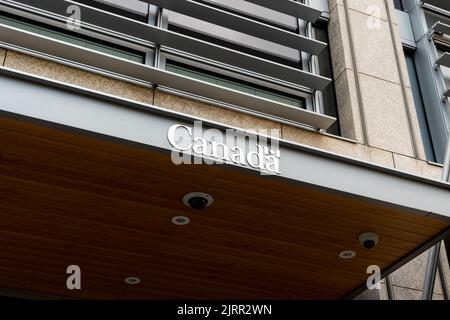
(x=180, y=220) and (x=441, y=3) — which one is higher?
(x=441, y=3)

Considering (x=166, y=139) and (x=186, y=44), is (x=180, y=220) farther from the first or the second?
(x=186, y=44)

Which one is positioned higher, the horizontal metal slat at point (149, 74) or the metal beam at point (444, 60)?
the metal beam at point (444, 60)

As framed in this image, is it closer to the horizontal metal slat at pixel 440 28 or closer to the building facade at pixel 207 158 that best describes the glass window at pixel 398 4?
the horizontal metal slat at pixel 440 28

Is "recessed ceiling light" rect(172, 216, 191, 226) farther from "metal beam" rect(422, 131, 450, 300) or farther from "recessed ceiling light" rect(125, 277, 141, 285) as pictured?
"metal beam" rect(422, 131, 450, 300)

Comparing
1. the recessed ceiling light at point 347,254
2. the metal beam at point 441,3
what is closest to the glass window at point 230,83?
the recessed ceiling light at point 347,254

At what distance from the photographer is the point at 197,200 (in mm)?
6617

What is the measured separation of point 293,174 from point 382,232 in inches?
58.6

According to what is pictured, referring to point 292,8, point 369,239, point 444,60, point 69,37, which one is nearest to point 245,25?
point 292,8

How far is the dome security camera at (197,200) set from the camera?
21.6 feet

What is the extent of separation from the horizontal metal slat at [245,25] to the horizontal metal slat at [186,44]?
1.67ft

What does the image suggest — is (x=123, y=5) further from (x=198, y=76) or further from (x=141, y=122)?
(x=141, y=122)

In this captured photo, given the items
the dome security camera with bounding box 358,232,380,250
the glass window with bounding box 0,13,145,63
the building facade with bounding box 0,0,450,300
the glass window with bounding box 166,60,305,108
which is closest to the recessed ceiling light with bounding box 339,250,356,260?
the building facade with bounding box 0,0,450,300

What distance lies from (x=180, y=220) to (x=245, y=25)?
126 inches

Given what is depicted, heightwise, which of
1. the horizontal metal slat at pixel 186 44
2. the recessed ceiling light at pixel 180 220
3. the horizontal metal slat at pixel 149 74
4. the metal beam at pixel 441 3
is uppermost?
the metal beam at pixel 441 3
